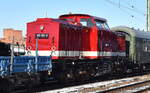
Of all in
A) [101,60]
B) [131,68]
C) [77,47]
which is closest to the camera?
[77,47]

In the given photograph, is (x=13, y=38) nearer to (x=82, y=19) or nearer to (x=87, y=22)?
(x=82, y=19)

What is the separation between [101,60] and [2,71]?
316 inches

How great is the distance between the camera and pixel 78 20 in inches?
660

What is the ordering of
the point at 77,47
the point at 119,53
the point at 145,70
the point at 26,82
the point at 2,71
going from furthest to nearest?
the point at 145,70, the point at 119,53, the point at 77,47, the point at 26,82, the point at 2,71

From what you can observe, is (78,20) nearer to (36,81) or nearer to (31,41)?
(31,41)

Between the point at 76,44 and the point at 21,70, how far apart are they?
5.08 meters

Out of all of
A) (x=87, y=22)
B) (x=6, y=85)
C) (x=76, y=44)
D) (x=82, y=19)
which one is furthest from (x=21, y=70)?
(x=87, y=22)

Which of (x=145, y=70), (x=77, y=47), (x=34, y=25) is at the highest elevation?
(x=34, y=25)

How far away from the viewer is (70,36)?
15.5 m

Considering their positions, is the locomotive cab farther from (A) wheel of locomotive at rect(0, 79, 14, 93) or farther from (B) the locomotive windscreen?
(A) wheel of locomotive at rect(0, 79, 14, 93)

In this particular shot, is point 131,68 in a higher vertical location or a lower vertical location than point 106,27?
lower

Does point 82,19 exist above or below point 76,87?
above

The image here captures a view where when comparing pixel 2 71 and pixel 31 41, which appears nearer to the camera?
pixel 2 71

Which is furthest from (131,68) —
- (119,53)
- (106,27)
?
(106,27)
